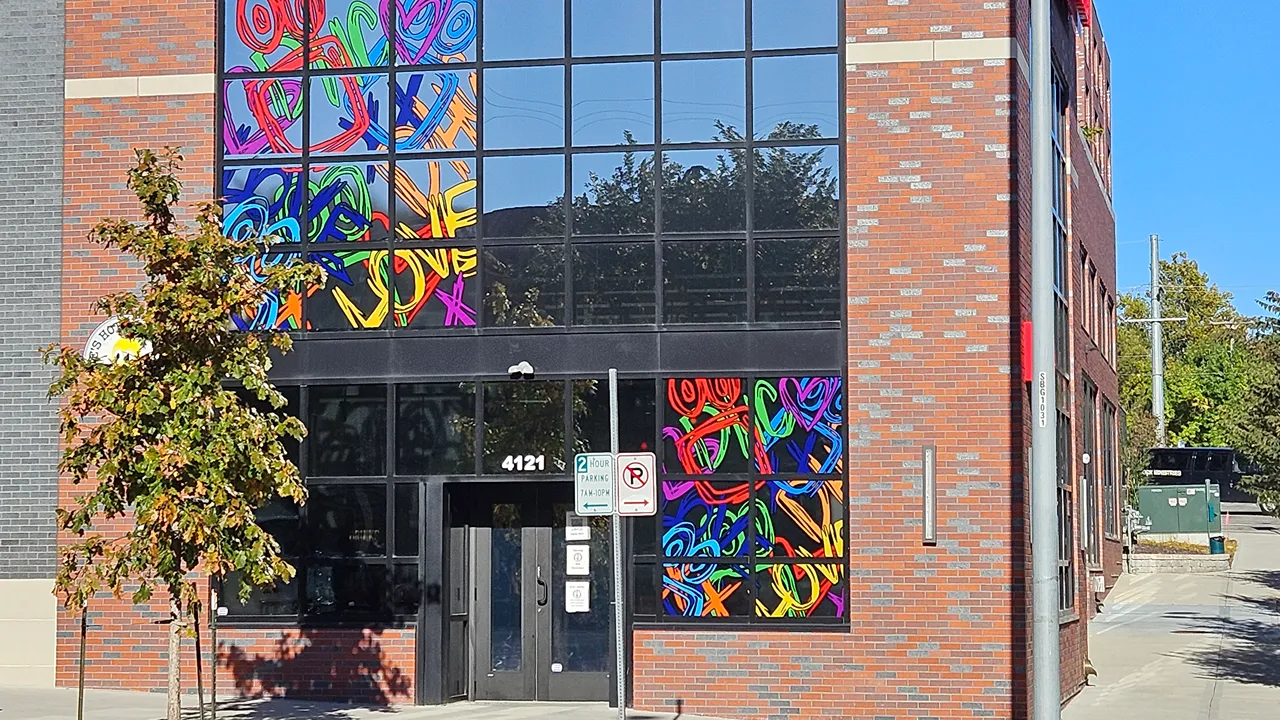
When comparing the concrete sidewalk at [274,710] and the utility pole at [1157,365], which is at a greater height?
the utility pole at [1157,365]

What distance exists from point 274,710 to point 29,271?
5.98 metres

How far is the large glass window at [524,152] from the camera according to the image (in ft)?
59.8

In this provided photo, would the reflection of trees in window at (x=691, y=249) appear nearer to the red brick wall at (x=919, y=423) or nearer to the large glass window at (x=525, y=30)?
the red brick wall at (x=919, y=423)

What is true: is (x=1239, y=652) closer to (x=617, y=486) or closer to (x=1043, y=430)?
(x=1043, y=430)

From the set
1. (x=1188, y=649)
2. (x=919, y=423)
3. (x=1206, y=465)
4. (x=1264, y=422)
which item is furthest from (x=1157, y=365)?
(x=919, y=423)

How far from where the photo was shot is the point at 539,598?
18969 millimetres

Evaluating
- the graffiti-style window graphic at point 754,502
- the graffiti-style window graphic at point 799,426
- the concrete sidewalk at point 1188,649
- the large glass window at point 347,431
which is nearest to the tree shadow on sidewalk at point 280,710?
the large glass window at point 347,431

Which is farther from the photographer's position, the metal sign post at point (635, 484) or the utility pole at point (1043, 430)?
the metal sign post at point (635, 484)

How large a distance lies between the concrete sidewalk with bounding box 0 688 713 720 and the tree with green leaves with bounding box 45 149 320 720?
284 cm

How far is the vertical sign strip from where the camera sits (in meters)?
17.5

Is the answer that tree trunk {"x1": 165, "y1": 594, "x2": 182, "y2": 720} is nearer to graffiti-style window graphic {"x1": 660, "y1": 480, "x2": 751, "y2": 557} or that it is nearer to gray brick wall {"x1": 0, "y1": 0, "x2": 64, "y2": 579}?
gray brick wall {"x1": 0, "y1": 0, "x2": 64, "y2": 579}

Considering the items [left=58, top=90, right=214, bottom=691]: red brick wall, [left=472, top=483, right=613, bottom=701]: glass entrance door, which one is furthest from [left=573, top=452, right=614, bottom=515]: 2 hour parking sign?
[left=58, top=90, right=214, bottom=691]: red brick wall

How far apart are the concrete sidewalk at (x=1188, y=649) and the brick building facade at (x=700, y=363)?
3.75 m

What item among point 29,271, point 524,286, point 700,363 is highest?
point 29,271
